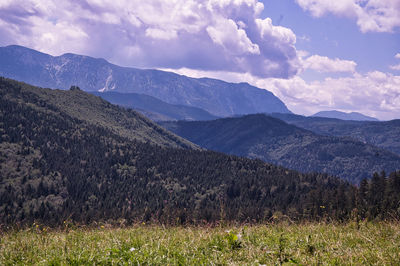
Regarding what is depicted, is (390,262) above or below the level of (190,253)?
above

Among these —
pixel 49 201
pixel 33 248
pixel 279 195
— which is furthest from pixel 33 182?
pixel 33 248

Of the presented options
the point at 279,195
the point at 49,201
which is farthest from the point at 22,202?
the point at 279,195

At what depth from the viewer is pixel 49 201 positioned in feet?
585

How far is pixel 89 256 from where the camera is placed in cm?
794

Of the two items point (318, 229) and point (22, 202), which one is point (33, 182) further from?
point (318, 229)

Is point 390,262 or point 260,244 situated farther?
point 260,244

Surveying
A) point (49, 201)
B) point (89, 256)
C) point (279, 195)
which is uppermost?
point (89, 256)

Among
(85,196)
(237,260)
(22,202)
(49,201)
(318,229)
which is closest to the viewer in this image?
(237,260)

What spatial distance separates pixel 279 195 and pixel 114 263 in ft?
582

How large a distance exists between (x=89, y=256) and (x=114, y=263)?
94cm

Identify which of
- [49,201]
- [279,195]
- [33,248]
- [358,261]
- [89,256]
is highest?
[358,261]

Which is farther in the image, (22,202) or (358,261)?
(22,202)

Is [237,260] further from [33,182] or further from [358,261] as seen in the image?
[33,182]

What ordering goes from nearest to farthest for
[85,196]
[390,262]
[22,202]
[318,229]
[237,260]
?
[390,262] < [237,260] < [318,229] < [22,202] < [85,196]
